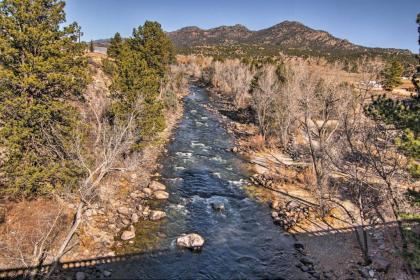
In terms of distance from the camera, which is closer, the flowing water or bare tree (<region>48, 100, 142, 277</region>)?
bare tree (<region>48, 100, 142, 277</region>)

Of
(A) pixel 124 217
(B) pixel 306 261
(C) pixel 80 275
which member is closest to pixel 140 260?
(C) pixel 80 275

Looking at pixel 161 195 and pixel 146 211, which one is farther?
pixel 161 195

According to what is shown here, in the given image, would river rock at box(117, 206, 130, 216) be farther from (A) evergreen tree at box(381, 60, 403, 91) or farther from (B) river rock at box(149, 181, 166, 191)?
(A) evergreen tree at box(381, 60, 403, 91)

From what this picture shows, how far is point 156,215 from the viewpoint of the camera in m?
21.3

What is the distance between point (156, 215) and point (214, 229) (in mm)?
4072

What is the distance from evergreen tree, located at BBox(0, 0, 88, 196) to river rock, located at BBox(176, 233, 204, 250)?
7.21 metres

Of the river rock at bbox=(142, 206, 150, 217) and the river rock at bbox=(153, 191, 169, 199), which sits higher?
the river rock at bbox=(153, 191, 169, 199)

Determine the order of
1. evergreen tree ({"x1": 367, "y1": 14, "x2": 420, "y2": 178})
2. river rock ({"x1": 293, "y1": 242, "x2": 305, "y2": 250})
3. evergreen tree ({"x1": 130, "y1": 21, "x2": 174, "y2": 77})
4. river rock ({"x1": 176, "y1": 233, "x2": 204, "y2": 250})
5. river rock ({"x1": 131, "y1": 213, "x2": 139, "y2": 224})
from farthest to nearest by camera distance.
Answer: evergreen tree ({"x1": 130, "y1": 21, "x2": 174, "y2": 77}) → river rock ({"x1": 131, "y1": 213, "x2": 139, "y2": 224}) → river rock ({"x1": 293, "y1": 242, "x2": 305, "y2": 250}) → river rock ({"x1": 176, "y1": 233, "x2": 204, "y2": 250}) → evergreen tree ({"x1": 367, "y1": 14, "x2": 420, "y2": 178})

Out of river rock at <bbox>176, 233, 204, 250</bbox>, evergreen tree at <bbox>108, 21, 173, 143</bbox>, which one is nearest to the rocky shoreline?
river rock at <bbox>176, 233, 204, 250</bbox>

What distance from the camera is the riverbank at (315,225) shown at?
57.1 ft

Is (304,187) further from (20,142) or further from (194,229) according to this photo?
(20,142)

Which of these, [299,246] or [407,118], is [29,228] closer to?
[299,246]

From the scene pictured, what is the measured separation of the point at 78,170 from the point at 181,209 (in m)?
8.16

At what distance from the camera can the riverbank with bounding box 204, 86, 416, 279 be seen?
17406mm
